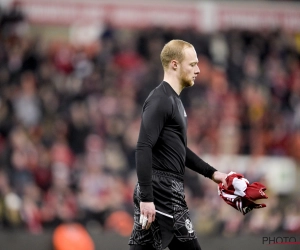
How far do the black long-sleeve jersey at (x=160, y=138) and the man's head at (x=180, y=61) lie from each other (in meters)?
0.13

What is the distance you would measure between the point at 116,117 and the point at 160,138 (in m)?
7.72

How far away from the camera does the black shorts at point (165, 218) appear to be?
5.36m

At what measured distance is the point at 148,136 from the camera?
523 centimetres

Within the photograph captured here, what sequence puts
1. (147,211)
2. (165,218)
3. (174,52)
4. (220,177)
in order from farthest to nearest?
(220,177), (174,52), (165,218), (147,211)

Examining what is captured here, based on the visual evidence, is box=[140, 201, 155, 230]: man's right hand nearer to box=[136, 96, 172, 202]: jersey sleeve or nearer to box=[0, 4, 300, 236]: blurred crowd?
box=[136, 96, 172, 202]: jersey sleeve

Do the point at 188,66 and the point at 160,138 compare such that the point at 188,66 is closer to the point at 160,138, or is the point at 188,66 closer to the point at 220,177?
the point at 160,138

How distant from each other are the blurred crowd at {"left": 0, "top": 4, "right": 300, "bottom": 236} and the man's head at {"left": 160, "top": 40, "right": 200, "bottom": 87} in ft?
17.4

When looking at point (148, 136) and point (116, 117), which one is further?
point (116, 117)

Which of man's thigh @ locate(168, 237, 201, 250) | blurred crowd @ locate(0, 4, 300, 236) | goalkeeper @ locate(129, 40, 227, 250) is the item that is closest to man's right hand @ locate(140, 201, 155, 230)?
goalkeeper @ locate(129, 40, 227, 250)

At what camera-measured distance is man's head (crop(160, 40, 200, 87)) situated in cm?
550

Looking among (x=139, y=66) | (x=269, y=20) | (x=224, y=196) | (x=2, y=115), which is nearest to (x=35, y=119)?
(x=2, y=115)

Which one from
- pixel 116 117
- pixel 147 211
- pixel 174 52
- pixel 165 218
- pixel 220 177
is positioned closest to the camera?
pixel 147 211

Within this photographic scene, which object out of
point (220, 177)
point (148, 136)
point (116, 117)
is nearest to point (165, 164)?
point (148, 136)

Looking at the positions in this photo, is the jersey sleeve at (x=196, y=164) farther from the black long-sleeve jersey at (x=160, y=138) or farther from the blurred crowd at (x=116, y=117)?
the blurred crowd at (x=116, y=117)
